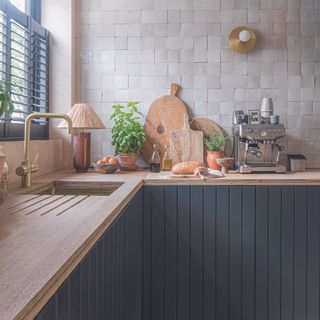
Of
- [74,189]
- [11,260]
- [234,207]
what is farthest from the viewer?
[234,207]

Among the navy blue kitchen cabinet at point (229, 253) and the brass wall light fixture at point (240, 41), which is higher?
the brass wall light fixture at point (240, 41)

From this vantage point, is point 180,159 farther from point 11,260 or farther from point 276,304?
point 11,260

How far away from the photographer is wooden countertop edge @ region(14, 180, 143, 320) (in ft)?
2.12

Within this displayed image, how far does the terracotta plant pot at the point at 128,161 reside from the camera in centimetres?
295

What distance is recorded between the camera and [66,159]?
10.1ft

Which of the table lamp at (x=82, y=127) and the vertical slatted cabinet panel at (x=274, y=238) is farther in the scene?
the table lamp at (x=82, y=127)

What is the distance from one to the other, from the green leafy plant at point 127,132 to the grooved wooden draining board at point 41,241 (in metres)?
1.12

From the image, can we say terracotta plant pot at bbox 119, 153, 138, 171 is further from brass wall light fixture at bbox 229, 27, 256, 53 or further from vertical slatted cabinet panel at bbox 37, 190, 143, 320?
brass wall light fixture at bbox 229, 27, 256, 53

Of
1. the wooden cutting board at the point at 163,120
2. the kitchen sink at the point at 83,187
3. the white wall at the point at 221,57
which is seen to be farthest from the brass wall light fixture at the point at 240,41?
the kitchen sink at the point at 83,187

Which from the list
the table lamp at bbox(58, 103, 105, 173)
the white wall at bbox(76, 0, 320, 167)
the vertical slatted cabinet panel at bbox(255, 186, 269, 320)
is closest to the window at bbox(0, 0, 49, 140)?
the table lamp at bbox(58, 103, 105, 173)

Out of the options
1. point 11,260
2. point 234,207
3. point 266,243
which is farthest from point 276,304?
point 11,260

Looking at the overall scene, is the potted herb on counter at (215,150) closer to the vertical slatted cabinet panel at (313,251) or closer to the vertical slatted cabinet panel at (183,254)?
the vertical slatted cabinet panel at (183,254)

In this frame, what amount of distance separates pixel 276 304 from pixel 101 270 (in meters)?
1.60

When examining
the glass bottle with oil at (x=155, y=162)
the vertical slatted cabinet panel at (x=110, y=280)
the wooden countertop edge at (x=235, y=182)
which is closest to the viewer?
the vertical slatted cabinet panel at (x=110, y=280)
